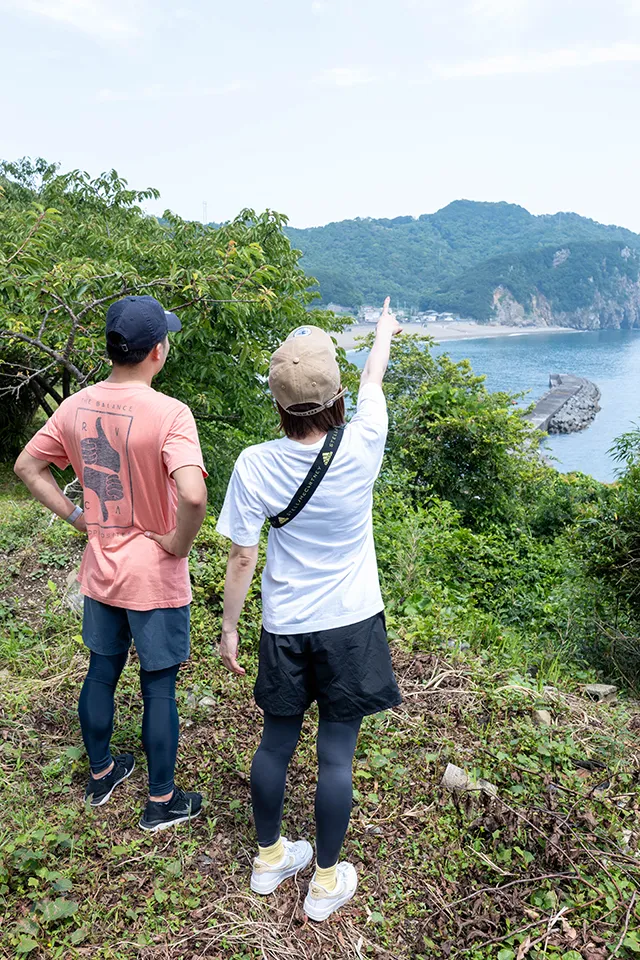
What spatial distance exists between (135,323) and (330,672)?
3.90ft

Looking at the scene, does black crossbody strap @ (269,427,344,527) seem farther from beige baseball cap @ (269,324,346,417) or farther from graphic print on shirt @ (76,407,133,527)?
graphic print on shirt @ (76,407,133,527)

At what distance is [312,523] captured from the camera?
1959 mm

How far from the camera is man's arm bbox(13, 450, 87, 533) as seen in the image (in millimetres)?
2385

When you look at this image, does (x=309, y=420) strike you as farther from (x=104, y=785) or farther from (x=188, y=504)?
(x=104, y=785)

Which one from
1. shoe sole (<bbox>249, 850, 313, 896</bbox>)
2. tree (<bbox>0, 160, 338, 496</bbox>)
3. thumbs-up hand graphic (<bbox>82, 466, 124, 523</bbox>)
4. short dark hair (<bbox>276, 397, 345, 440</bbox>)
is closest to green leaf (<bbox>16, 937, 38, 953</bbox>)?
shoe sole (<bbox>249, 850, 313, 896</bbox>)

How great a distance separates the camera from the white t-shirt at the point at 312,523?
1925 millimetres

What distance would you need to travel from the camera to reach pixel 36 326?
7.00 m

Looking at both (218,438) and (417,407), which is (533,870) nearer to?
(218,438)

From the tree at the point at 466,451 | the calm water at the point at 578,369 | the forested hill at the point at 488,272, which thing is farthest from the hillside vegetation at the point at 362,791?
the forested hill at the point at 488,272

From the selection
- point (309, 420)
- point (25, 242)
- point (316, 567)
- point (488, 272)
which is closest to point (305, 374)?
point (309, 420)

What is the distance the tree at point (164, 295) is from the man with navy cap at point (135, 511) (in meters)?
2.87

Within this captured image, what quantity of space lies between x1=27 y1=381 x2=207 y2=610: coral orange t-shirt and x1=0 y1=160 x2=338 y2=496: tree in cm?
289

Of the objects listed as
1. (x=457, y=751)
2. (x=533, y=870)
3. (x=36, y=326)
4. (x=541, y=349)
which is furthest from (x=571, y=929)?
(x=541, y=349)

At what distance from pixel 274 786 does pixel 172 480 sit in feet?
3.26
